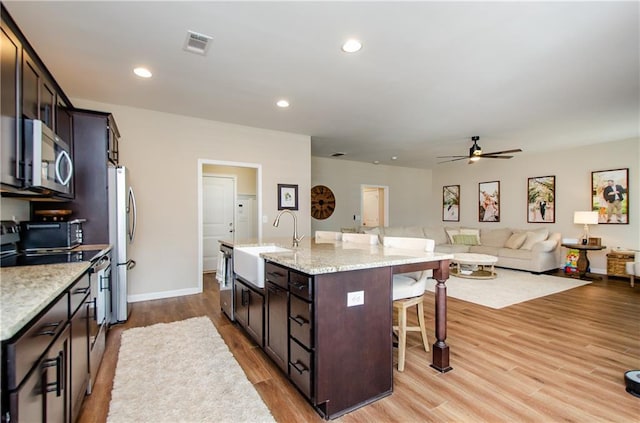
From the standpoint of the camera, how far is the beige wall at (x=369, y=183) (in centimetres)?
788

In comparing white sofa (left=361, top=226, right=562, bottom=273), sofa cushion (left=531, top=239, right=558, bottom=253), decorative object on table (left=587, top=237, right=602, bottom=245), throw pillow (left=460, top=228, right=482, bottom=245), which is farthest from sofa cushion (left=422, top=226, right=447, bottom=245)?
decorative object on table (left=587, top=237, right=602, bottom=245)

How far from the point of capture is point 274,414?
1.82 m

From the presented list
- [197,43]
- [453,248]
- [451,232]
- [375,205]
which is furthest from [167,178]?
[375,205]

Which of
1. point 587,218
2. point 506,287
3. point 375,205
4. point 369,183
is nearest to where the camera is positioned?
point 506,287

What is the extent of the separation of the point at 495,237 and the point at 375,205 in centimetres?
417

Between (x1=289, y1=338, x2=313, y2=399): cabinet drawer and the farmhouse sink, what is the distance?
0.61 metres

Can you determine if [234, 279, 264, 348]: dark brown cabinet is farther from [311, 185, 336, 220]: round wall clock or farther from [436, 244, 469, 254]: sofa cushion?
[436, 244, 469, 254]: sofa cushion

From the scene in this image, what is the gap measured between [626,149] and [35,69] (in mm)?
8752

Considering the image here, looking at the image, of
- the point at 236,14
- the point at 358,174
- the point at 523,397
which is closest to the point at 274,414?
the point at 523,397

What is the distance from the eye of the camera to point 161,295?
4320mm

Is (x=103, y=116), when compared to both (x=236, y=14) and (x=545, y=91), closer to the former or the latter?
(x=236, y=14)

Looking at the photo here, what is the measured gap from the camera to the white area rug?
13.8 feet

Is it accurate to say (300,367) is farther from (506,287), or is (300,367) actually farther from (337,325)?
(506,287)

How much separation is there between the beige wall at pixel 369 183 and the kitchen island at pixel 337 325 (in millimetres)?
5628
